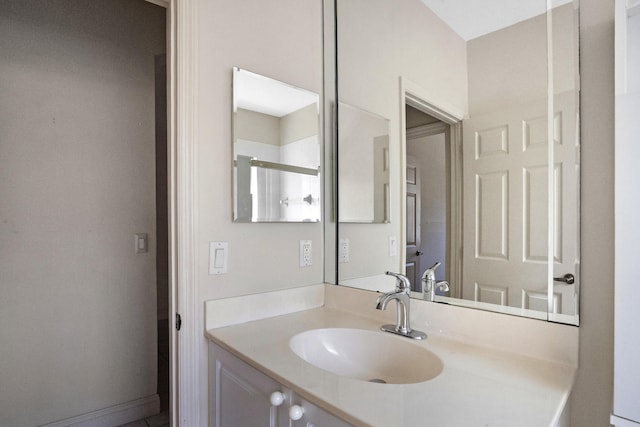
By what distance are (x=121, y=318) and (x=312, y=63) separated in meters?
1.79

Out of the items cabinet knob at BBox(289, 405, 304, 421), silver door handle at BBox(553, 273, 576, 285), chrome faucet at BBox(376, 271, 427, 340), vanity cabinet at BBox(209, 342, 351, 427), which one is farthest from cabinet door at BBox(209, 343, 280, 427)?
silver door handle at BBox(553, 273, 576, 285)

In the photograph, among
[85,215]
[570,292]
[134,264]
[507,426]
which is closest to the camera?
[507,426]

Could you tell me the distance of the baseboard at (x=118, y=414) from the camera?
188cm

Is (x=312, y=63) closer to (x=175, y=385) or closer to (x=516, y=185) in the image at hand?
(x=516, y=185)

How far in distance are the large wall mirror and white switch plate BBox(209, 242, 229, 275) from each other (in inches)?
21.8

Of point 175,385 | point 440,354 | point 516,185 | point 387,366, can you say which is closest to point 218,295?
point 175,385

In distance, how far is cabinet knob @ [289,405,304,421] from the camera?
2.57 ft

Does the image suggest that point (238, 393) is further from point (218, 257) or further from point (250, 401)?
point (218, 257)

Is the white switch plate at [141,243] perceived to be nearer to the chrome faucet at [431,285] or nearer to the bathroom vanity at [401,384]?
the bathroom vanity at [401,384]

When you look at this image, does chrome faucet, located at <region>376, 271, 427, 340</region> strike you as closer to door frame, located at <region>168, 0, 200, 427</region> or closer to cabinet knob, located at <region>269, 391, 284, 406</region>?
cabinet knob, located at <region>269, 391, 284, 406</region>

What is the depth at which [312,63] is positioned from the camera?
160 cm

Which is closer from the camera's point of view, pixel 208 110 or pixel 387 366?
pixel 387 366

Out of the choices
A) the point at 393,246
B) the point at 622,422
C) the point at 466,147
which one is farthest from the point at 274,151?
the point at 622,422

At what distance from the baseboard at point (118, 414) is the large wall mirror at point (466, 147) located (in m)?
1.52
